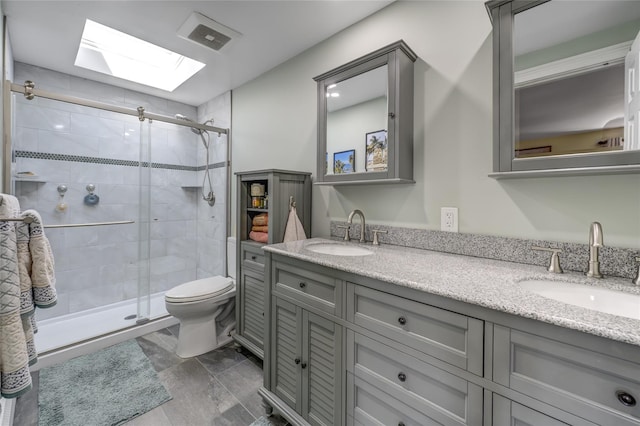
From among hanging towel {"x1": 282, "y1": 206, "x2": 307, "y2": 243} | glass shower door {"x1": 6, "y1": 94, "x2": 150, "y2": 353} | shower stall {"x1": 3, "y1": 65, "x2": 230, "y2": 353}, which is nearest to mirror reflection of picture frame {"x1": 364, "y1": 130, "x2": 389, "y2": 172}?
hanging towel {"x1": 282, "y1": 206, "x2": 307, "y2": 243}

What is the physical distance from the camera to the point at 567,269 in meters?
1.08

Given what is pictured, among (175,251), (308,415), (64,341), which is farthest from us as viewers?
(175,251)

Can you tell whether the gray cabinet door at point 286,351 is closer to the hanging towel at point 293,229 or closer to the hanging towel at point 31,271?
the hanging towel at point 293,229

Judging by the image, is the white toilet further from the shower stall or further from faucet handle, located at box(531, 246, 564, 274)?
faucet handle, located at box(531, 246, 564, 274)

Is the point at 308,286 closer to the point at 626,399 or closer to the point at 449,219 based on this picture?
the point at 449,219

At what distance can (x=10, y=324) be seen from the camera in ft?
2.93

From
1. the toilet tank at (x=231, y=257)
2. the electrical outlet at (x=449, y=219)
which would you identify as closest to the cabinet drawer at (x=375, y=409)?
the electrical outlet at (x=449, y=219)

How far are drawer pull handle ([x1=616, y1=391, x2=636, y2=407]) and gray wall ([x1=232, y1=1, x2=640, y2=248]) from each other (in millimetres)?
669

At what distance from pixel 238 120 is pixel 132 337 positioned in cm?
218

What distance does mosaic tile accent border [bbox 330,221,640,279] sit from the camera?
983 mm

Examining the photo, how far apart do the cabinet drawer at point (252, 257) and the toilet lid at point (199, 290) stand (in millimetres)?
297

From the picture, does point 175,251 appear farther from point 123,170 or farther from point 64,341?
point 64,341

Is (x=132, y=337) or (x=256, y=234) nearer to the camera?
(x=256, y=234)

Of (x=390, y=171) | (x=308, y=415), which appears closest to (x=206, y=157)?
(x=390, y=171)
